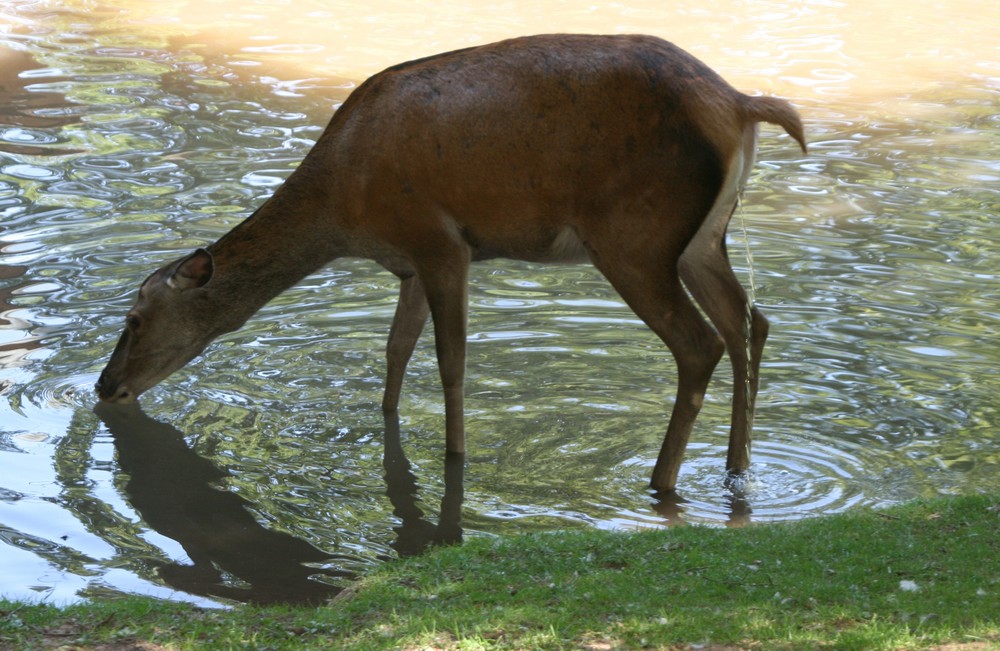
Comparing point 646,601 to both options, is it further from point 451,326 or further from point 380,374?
point 380,374

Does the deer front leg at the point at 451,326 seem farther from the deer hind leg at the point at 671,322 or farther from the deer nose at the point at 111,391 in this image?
the deer nose at the point at 111,391

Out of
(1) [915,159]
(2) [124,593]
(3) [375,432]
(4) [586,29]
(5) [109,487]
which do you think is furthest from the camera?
(4) [586,29]

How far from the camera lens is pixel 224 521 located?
7.26 meters

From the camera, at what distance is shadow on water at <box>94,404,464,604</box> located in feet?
21.3

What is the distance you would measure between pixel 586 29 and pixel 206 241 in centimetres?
996

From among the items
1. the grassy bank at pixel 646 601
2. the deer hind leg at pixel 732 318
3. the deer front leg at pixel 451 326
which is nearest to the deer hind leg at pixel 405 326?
the deer front leg at pixel 451 326

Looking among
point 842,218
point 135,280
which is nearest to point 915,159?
point 842,218

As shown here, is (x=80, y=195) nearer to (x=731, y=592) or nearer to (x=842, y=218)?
(x=842, y=218)

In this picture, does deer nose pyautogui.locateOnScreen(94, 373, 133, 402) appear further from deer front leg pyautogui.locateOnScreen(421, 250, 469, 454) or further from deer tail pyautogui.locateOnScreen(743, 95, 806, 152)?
deer tail pyautogui.locateOnScreen(743, 95, 806, 152)

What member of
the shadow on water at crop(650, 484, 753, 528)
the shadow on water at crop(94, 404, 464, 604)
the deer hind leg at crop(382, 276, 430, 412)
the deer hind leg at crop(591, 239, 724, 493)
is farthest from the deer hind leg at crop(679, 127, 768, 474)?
the deer hind leg at crop(382, 276, 430, 412)

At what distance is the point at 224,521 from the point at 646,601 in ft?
→ 8.85

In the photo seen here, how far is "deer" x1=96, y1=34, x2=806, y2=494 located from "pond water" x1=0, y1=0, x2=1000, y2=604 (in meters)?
0.61

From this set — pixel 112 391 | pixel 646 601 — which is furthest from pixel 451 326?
pixel 646 601

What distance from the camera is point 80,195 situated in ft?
42.5
